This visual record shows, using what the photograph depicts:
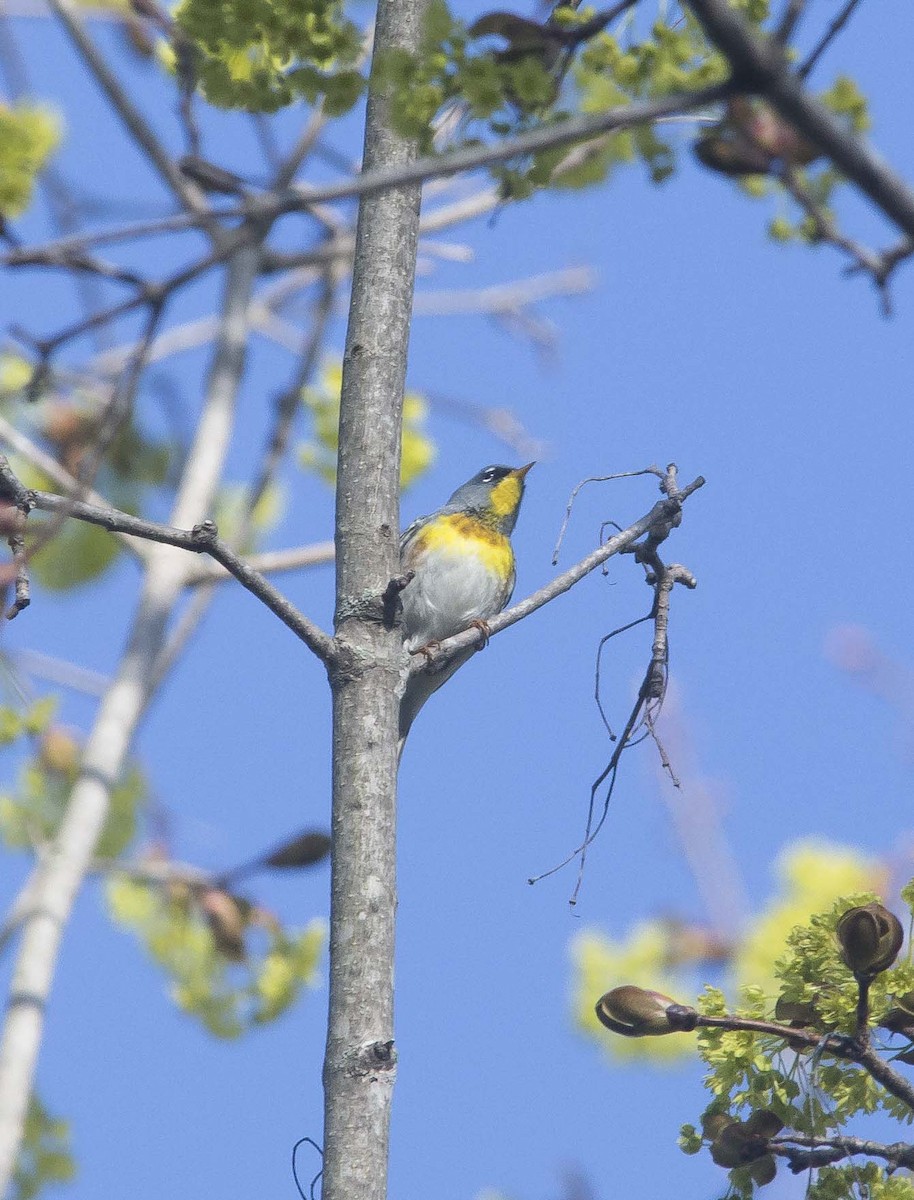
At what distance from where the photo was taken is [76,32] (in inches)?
311

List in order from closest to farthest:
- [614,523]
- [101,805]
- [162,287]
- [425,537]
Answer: [162,287] < [614,523] < [101,805] < [425,537]

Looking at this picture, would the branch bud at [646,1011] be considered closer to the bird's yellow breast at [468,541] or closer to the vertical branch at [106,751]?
the vertical branch at [106,751]

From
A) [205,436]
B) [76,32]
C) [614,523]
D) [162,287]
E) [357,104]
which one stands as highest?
[76,32]

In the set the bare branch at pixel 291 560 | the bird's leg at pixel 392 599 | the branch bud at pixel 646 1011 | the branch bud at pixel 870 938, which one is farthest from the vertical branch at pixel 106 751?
the branch bud at pixel 870 938

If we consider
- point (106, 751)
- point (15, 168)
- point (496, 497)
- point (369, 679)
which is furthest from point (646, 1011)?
point (496, 497)

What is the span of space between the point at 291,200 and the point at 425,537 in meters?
5.72

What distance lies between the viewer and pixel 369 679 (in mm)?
3018

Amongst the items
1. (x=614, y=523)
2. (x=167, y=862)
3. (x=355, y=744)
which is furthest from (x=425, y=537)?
(x=355, y=744)

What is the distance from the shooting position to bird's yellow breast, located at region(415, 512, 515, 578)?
272 inches

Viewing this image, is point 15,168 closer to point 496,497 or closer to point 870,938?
point 870,938

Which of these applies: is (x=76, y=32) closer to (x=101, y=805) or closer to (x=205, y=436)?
(x=205, y=436)

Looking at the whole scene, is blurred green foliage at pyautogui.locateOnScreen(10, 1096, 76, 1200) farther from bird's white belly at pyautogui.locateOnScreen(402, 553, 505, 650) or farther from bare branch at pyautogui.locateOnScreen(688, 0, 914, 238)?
bare branch at pyautogui.locateOnScreen(688, 0, 914, 238)

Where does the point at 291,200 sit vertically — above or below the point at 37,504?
below

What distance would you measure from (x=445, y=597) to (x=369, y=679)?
3.72 meters
